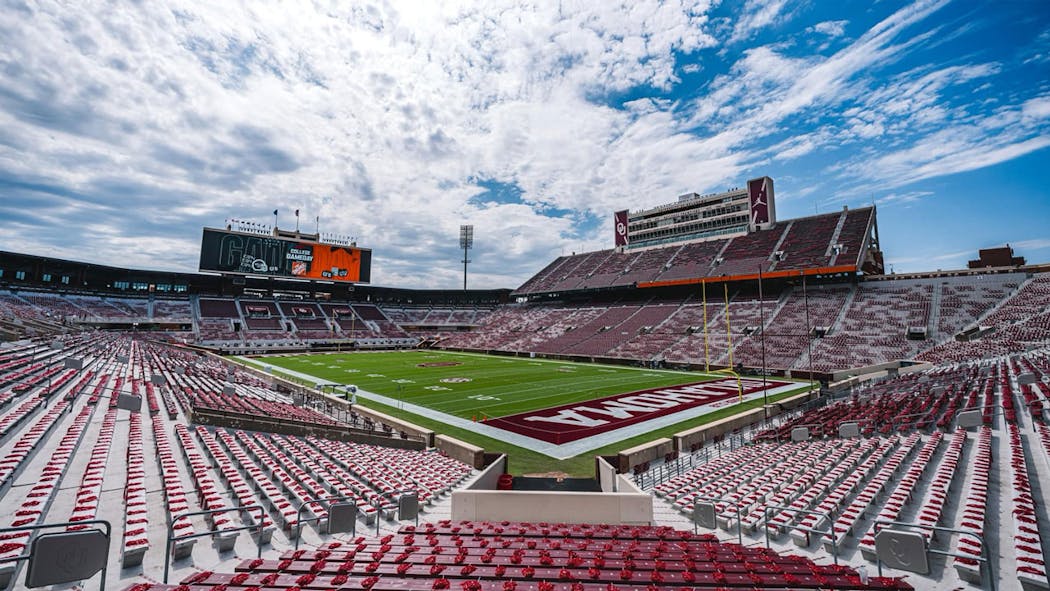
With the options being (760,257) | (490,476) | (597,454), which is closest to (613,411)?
(597,454)

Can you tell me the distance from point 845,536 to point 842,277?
156ft

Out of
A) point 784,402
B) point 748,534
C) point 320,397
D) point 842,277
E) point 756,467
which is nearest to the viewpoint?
point 748,534

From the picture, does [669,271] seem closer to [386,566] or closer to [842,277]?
[842,277]

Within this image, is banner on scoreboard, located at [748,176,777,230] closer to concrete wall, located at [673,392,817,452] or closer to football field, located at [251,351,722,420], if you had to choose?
football field, located at [251,351,722,420]

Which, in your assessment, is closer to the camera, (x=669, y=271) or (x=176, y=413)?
(x=176, y=413)

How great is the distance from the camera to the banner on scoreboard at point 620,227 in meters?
68.2

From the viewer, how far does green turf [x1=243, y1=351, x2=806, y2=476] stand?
1738 centimetres

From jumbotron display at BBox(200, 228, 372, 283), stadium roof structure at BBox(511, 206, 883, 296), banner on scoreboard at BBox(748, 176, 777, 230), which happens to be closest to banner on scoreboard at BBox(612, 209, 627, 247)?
stadium roof structure at BBox(511, 206, 883, 296)

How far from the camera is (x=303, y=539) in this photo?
7.41 m

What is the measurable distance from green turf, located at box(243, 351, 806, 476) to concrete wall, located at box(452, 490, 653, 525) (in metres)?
4.54

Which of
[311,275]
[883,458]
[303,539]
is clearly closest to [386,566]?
[303,539]

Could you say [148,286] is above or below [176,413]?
above

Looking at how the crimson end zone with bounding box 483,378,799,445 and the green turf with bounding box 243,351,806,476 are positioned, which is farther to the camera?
the crimson end zone with bounding box 483,378,799,445

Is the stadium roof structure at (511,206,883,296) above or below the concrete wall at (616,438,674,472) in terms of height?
above
